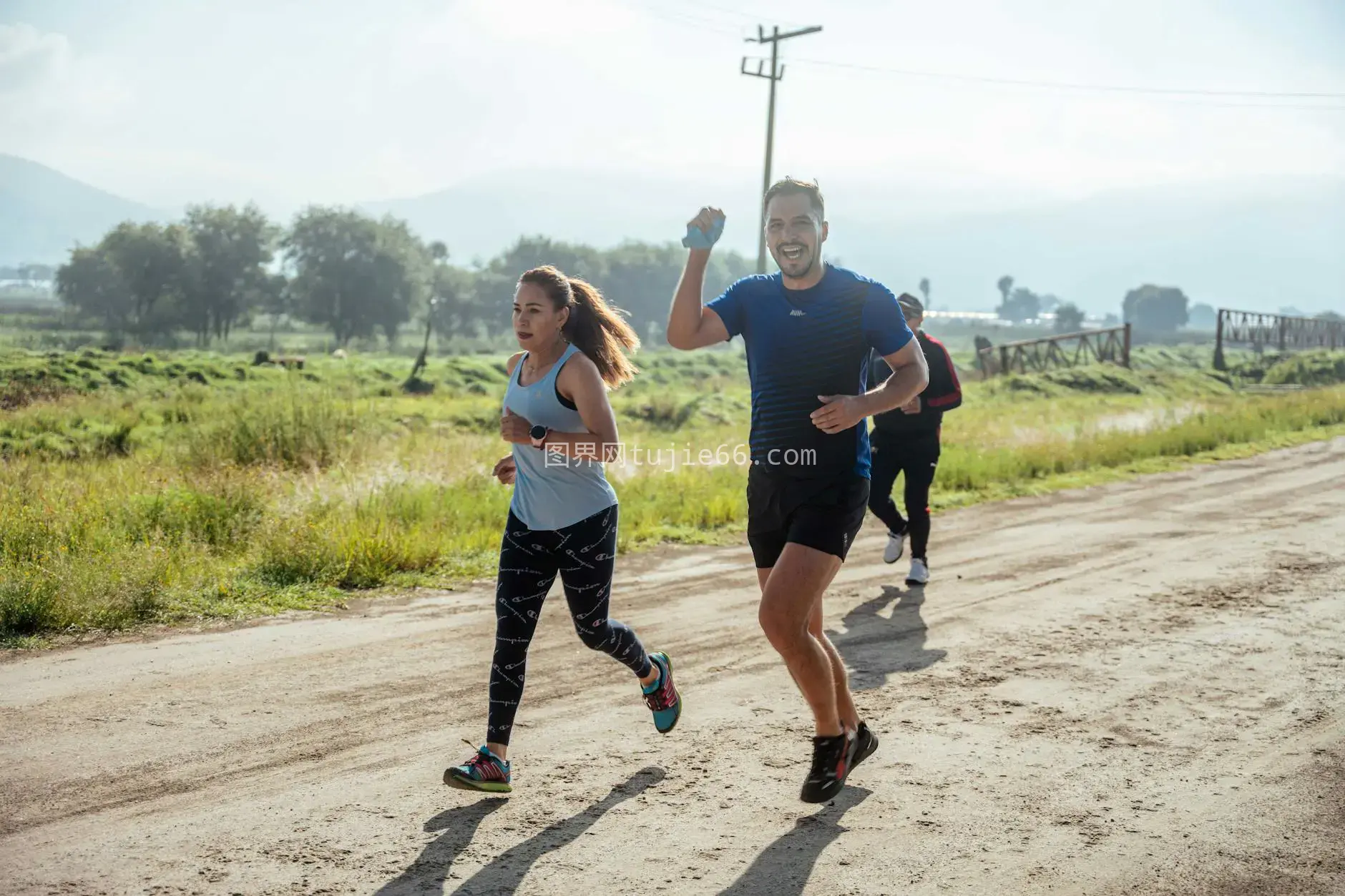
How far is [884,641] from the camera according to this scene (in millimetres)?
6914

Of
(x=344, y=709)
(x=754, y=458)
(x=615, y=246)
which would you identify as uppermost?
(x=615, y=246)

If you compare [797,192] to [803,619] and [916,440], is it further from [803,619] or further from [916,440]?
[916,440]

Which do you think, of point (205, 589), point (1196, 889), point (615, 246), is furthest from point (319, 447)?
point (615, 246)

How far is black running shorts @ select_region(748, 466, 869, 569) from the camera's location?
4125 millimetres

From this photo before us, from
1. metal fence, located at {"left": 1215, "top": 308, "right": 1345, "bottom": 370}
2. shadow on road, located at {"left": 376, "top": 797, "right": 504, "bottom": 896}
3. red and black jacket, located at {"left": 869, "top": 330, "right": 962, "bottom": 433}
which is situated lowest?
shadow on road, located at {"left": 376, "top": 797, "right": 504, "bottom": 896}

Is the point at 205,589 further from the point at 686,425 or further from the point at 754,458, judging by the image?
the point at 686,425

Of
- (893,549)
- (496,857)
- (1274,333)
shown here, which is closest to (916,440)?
(893,549)

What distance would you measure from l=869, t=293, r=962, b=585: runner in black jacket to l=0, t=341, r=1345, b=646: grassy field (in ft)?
8.25

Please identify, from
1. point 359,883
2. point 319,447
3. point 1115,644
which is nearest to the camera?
point 359,883

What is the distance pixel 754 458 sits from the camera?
431cm

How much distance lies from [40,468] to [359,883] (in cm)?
887

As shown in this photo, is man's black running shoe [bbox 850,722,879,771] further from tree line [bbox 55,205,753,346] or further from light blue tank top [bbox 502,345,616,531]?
tree line [bbox 55,205,753,346]

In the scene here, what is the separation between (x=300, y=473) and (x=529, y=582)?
8.41 m

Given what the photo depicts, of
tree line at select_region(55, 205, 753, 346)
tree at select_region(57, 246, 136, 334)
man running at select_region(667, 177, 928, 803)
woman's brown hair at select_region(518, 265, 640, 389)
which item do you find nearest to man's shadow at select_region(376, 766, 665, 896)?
man running at select_region(667, 177, 928, 803)
